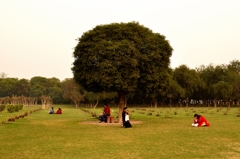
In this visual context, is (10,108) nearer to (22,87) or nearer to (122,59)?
(122,59)

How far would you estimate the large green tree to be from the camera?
75.4 ft

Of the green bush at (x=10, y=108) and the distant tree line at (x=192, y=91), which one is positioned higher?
the distant tree line at (x=192, y=91)

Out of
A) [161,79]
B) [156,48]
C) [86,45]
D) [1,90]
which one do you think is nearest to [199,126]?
[161,79]

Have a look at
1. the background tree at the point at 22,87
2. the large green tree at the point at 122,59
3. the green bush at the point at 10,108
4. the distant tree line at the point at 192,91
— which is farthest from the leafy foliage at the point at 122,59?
the background tree at the point at 22,87

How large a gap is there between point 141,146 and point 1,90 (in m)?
114

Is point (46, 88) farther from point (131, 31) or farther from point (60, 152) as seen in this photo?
point (60, 152)

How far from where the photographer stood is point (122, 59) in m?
23.0

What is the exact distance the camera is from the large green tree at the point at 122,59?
2298 cm

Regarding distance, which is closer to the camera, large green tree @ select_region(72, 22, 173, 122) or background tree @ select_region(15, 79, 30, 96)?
large green tree @ select_region(72, 22, 173, 122)

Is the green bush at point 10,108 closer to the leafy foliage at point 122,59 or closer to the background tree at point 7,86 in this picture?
the leafy foliage at point 122,59

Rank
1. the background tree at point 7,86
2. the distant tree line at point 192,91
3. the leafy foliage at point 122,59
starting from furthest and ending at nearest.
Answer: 1. the background tree at point 7,86
2. the distant tree line at point 192,91
3. the leafy foliage at point 122,59

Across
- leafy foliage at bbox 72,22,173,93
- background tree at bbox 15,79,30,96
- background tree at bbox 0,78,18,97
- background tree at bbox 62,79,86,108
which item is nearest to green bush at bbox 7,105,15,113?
leafy foliage at bbox 72,22,173,93

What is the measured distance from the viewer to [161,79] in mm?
25344

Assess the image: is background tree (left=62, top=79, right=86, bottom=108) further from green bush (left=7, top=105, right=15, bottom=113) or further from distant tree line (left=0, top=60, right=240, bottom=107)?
green bush (left=7, top=105, right=15, bottom=113)
